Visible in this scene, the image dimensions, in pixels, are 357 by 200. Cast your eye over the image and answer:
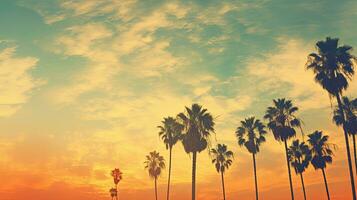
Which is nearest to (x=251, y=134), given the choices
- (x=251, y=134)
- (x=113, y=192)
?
(x=251, y=134)

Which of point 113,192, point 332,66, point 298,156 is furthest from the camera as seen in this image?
point 113,192

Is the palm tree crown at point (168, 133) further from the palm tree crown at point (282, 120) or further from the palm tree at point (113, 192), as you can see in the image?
the palm tree at point (113, 192)

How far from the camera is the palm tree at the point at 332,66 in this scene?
51.8 metres

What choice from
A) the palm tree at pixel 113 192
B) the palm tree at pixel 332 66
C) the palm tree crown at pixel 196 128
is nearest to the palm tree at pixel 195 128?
the palm tree crown at pixel 196 128

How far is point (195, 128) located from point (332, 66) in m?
23.2

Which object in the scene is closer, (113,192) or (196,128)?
(196,128)

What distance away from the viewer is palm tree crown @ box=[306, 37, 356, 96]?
51.8m

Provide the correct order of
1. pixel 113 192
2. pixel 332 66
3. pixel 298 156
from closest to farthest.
→ 1. pixel 332 66
2. pixel 298 156
3. pixel 113 192

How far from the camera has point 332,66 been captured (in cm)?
5250

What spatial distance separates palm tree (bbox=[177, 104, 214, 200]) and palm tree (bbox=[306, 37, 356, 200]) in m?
19.2

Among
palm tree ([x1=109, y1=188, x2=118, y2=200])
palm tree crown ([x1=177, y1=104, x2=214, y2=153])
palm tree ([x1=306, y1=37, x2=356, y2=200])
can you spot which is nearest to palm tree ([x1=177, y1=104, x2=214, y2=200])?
palm tree crown ([x1=177, y1=104, x2=214, y2=153])

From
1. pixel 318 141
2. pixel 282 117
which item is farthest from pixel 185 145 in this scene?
pixel 318 141

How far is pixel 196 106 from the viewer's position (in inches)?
2630

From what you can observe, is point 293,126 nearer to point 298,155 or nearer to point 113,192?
point 298,155
